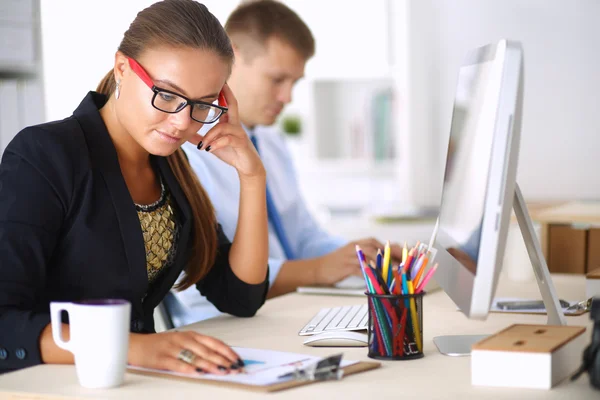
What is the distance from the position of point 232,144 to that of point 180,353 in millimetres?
545

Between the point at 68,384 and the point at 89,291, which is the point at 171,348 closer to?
the point at 68,384

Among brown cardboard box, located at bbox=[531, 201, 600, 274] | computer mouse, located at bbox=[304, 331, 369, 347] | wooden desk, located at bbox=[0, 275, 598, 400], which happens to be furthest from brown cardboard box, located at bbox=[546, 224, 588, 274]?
computer mouse, located at bbox=[304, 331, 369, 347]

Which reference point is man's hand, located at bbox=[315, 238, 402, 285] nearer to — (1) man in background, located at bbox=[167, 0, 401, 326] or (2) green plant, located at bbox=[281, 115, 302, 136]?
(1) man in background, located at bbox=[167, 0, 401, 326]

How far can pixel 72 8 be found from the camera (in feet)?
9.32

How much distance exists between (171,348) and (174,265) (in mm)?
448

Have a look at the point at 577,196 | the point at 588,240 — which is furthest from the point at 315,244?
the point at 577,196

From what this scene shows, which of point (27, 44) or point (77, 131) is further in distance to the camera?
point (27, 44)

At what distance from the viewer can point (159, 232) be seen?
147 centimetres

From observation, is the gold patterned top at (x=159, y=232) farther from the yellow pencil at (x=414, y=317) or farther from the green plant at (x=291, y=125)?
the green plant at (x=291, y=125)

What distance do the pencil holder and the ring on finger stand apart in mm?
258

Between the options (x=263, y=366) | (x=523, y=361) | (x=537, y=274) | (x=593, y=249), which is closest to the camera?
(x=523, y=361)

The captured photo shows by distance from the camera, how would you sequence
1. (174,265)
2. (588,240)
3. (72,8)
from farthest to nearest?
(72,8)
(588,240)
(174,265)

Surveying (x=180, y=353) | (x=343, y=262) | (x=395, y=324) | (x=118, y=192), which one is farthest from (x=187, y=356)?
(x=343, y=262)

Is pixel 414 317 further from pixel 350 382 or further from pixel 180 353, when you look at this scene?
pixel 180 353
